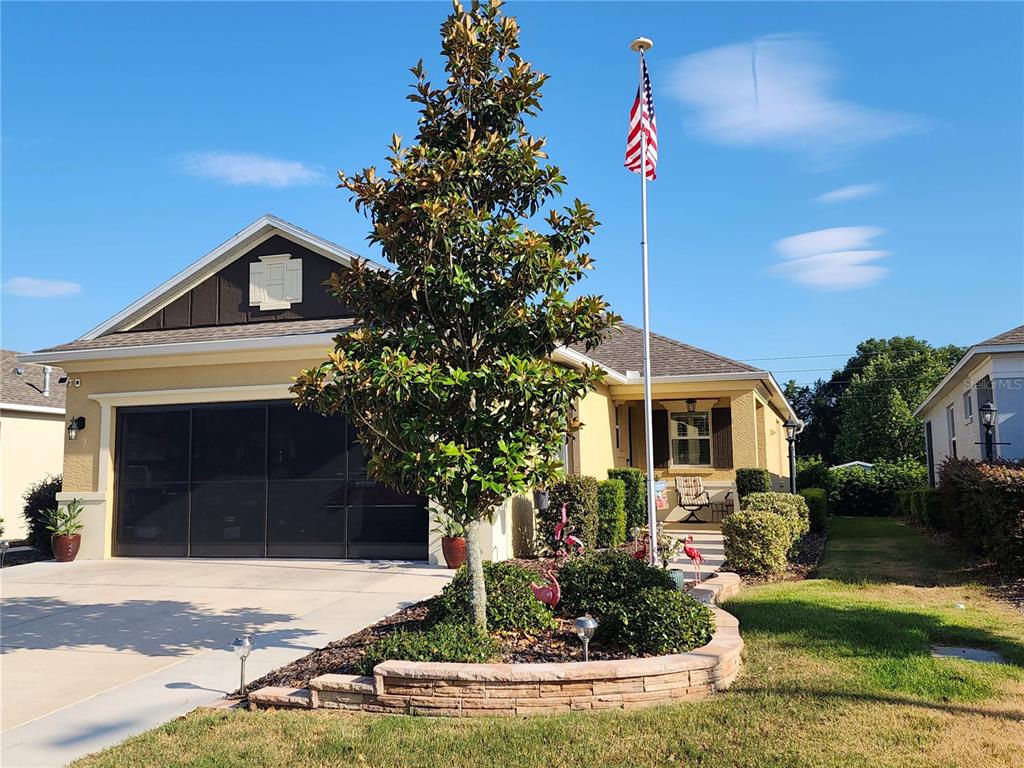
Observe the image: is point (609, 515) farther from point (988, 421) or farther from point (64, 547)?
point (64, 547)

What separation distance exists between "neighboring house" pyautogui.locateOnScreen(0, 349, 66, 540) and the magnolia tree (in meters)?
16.0

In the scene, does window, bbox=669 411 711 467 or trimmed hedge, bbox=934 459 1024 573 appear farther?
window, bbox=669 411 711 467

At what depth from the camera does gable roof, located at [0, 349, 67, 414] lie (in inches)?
736

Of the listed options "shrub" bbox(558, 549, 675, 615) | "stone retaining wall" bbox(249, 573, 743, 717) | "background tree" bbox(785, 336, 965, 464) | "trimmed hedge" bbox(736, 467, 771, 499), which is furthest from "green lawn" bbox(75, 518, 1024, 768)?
"background tree" bbox(785, 336, 965, 464)

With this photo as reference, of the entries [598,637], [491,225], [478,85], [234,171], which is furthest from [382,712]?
[234,171]

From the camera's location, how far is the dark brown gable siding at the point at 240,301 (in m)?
13.4

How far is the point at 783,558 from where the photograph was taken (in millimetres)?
10688

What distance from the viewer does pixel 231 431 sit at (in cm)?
1279

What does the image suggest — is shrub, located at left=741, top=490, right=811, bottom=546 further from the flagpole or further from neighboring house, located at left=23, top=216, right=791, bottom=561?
neighboring house, located at left=23, top=216, right=791, bottom=561

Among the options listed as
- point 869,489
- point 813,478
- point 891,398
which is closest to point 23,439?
point 813,478

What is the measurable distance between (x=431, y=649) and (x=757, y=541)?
6.55 m

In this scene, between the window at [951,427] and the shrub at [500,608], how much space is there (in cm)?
1847

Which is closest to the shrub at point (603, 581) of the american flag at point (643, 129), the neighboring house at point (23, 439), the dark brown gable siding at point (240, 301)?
the american flag at point (643, 129)

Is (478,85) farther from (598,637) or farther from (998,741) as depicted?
(998,741)
